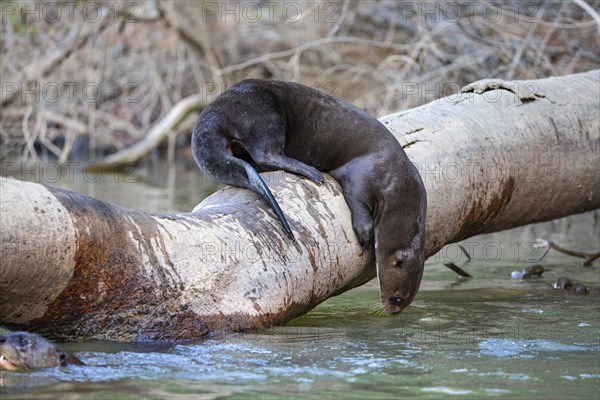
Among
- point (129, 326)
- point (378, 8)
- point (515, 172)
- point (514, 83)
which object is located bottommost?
point (129, 326)

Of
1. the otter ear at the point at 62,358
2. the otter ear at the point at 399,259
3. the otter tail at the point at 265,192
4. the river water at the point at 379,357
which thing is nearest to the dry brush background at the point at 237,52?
the river water at the point at 379,357

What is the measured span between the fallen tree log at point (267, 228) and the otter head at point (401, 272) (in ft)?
Result: 0.39

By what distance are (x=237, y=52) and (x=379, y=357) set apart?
8693 mm

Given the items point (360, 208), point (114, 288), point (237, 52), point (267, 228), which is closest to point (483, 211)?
point (360, 208)

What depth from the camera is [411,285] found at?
4.27 m

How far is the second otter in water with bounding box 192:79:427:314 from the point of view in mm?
4188

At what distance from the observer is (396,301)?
4.32 metres

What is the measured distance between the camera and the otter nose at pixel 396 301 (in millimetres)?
4309

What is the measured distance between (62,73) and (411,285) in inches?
276

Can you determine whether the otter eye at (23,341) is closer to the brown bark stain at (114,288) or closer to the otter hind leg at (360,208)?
the brown bark stain at (114,288)

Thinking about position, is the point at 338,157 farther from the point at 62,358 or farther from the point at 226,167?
the point at 62,358

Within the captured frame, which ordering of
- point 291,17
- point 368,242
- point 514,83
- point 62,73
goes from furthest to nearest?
1. point 291,17
2. point 62,73
3. point 514,83
4. point 368,242

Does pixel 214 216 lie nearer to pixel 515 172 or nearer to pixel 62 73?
pixel 515 172

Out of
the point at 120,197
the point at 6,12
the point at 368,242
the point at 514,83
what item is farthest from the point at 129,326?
the point at 6,12
